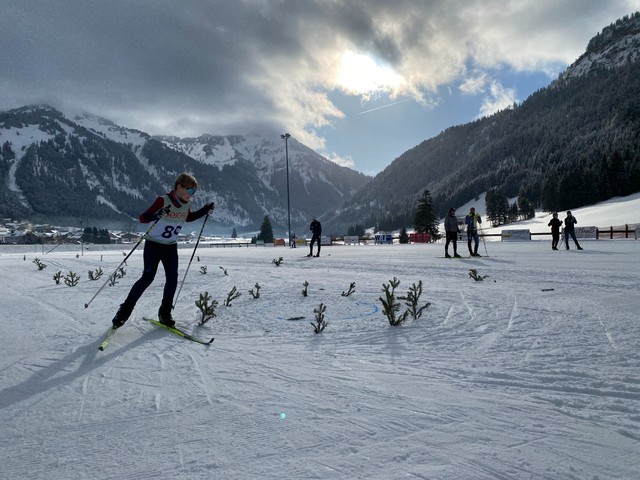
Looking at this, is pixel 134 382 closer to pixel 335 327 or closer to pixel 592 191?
pixel 335 327

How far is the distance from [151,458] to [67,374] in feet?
5.45

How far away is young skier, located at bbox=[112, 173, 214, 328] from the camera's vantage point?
13.9ft

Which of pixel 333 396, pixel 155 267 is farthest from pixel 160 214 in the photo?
pixel 333 396

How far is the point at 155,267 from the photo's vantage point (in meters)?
4.30

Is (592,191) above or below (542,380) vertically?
above

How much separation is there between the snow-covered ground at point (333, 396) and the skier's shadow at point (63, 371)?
0.8 inches

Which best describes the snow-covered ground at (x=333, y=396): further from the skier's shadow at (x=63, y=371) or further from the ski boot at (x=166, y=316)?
the ski boot at (x=166, y=316)

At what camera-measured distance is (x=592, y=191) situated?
7106cm

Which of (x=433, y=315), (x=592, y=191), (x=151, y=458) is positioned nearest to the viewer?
(x=151, y=458)

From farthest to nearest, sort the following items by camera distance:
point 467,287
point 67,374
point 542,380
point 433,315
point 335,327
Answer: point 467,287, point 433,315, point 335,327, point 67,374, point 542,380

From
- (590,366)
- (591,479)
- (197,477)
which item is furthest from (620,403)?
(197,477)

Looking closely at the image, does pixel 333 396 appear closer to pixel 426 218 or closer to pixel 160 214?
pixel 160 214

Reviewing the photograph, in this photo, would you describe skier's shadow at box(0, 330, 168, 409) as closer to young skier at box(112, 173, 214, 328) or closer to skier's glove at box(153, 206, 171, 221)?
young skier at box(112, 173, 214, 328)

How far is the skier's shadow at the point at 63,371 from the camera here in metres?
2.39
